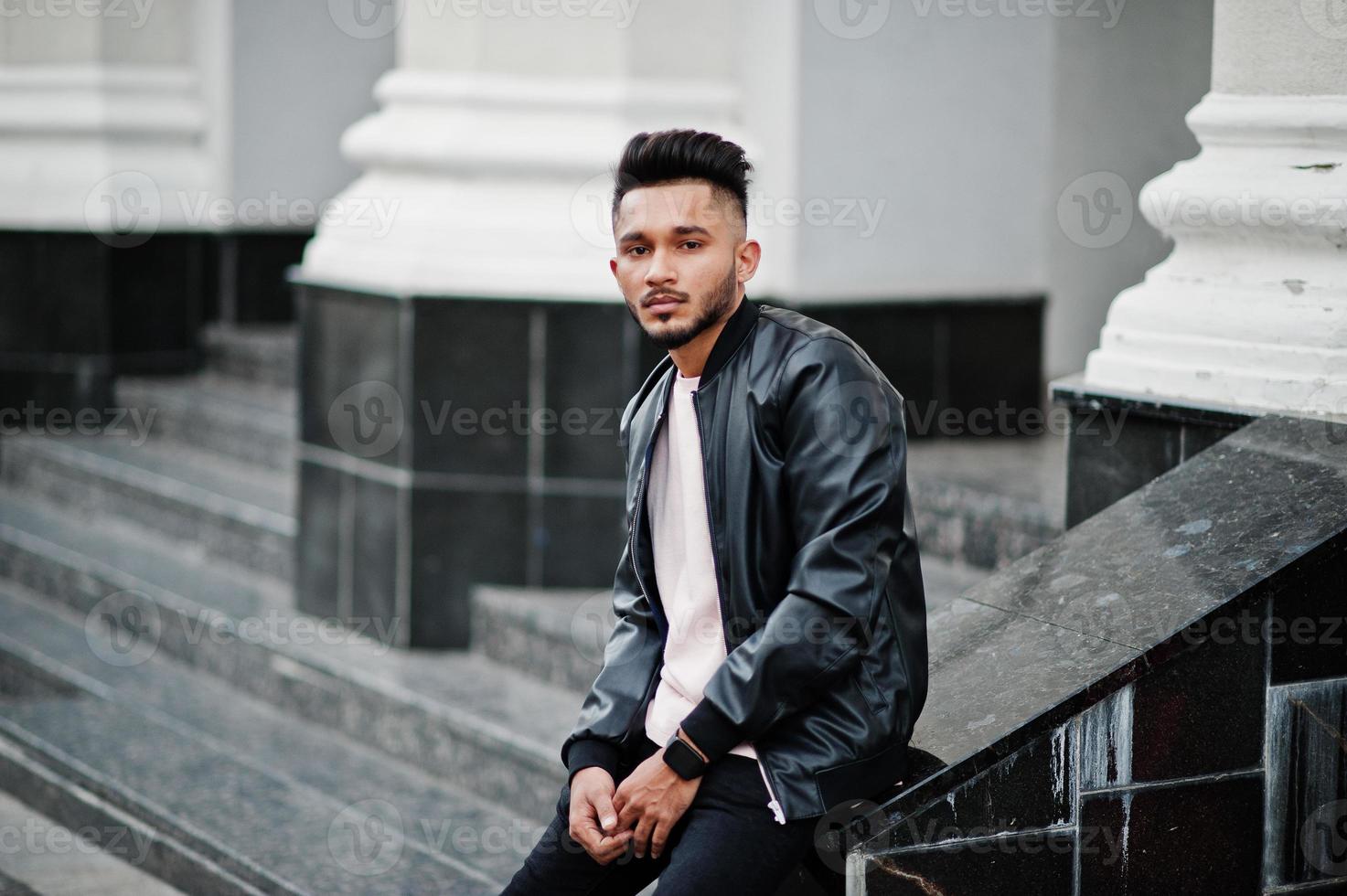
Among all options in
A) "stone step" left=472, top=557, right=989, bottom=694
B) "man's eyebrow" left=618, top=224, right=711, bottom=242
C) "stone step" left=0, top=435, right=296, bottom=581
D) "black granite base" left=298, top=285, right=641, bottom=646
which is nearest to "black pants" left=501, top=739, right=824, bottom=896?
"man's eyebrow" left=618, top=224, right=711, bottom=242

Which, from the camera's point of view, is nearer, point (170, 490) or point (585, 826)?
point (585, 826)

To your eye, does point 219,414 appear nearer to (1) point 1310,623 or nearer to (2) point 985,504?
(2) point 985,504

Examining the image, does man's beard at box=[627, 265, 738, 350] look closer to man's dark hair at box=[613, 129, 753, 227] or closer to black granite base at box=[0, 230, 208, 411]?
man's dark hair at box=[613, 129, 753, 227]

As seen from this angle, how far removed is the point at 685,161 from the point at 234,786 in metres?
3.09

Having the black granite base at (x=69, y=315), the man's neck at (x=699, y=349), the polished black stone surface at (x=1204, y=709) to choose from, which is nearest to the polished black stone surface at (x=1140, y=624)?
the polished black stone surface at (x=1204, y=709)

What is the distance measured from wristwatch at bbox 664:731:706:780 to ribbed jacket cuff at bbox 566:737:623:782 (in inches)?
8.8

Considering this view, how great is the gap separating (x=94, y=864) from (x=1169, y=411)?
3.30m

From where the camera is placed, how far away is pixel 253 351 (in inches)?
361

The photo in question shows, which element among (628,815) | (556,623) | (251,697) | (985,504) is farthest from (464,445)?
(628,815)

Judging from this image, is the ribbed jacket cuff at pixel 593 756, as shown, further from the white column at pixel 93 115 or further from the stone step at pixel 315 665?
the white column at pixel 93 115

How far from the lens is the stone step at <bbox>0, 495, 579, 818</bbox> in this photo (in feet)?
17.1

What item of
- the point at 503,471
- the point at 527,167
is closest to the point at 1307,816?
the point at 503,471

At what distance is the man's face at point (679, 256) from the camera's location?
9.71 ft

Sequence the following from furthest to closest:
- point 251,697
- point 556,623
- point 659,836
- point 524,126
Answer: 1. point 251,697
2. point 524,126
3. point 556,623
4. point 659,836
